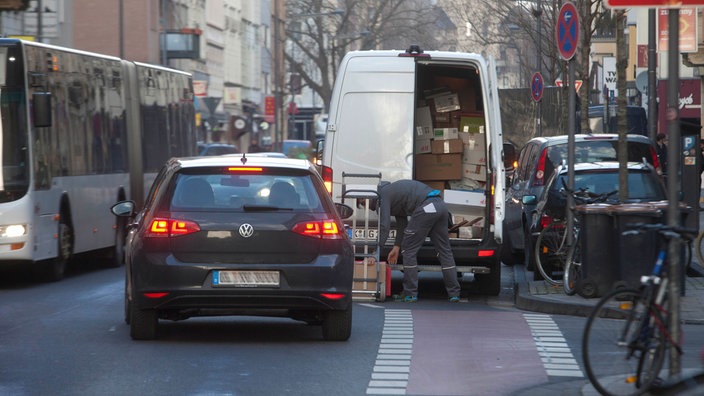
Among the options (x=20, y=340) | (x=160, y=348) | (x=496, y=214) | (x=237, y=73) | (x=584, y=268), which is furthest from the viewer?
(x=237, y=73)

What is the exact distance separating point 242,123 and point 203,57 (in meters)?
12.6

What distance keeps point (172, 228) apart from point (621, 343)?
4223 millimetres

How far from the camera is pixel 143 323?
11945mm

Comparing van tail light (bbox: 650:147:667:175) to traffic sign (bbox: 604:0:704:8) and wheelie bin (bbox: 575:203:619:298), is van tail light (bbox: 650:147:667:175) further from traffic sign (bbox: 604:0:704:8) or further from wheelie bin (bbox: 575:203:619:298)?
traffic sign (bbox: 604:0:704:8)

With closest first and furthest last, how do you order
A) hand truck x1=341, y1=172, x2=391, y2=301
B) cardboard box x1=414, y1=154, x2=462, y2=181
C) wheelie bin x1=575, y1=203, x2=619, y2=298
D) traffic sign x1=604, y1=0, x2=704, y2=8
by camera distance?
traffic sign x1=604, y1=0, x2=704, y2=8, wheelie bin x1=575, y1=203, x2=619, y2=298, hand truck x1=341, y1=172, x2=391, y2=301, cardboard box x1=414, y1=154, x2=462, y2=181

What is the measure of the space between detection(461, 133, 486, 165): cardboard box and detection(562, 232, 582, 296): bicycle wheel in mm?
2768

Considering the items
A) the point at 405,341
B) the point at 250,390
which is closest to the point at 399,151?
the point at 405,341

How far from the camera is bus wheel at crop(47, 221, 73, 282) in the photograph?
782 inches

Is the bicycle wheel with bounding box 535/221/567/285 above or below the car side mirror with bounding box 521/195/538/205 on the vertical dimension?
below

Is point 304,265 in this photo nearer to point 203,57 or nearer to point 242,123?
point 242,123

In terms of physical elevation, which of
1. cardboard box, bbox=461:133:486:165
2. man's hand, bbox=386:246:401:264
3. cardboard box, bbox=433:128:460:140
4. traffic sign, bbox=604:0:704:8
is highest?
traffic sign, bbox=604:0:704:8

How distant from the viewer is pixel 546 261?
1744 cm

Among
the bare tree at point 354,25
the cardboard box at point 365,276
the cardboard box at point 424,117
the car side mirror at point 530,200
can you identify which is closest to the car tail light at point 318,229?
the cardboard box at point 365,276

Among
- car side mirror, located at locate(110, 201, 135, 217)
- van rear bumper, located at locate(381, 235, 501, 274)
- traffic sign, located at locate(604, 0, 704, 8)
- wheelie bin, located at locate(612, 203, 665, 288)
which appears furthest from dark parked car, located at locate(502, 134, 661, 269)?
traffic sign, located at locate(604, 0, 704, 8)
